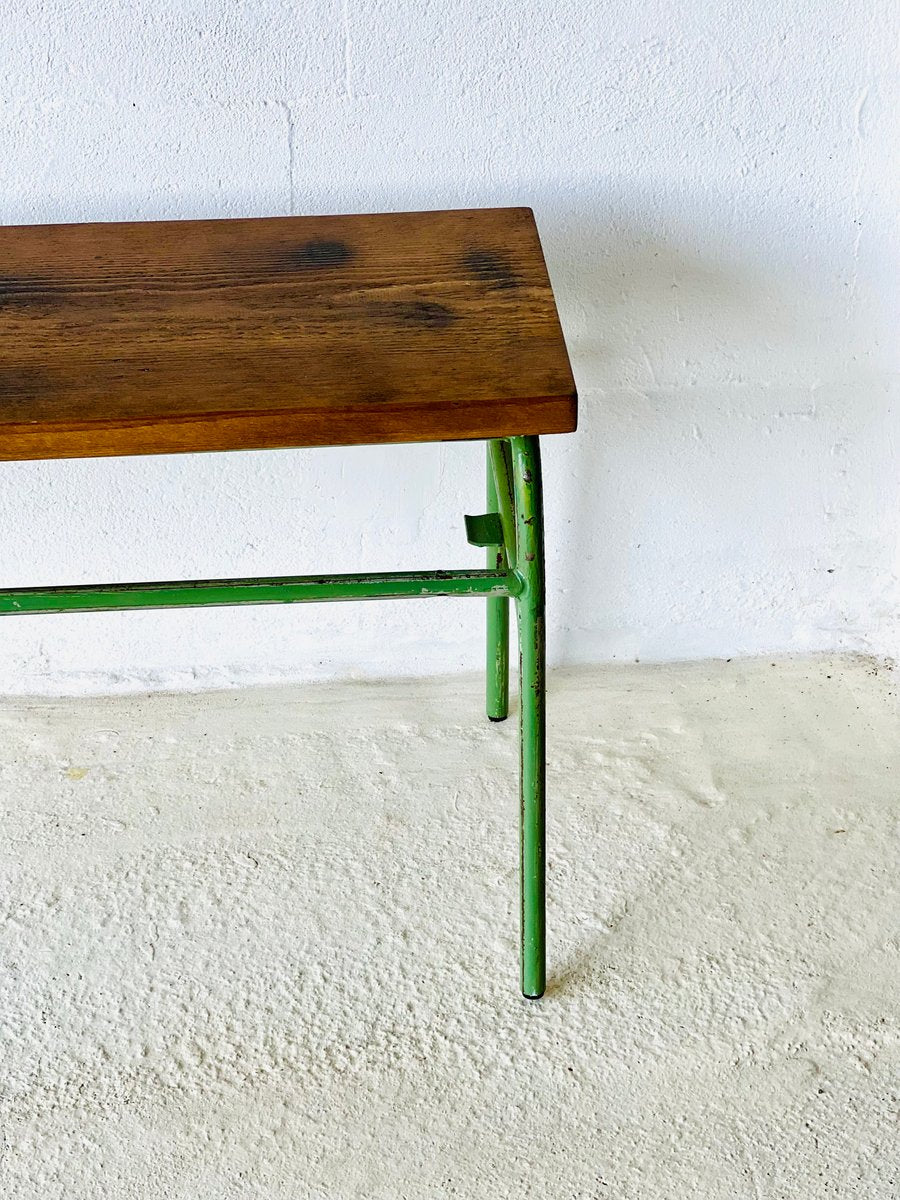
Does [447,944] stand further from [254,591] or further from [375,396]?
[375,396]

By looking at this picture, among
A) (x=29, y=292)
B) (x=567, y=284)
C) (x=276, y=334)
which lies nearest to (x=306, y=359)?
(x=276, y=334)

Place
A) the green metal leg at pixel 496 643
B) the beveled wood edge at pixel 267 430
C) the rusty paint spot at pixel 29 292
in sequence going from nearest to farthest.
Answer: the beveled wood edge at pixel 267 430
the rusty paint spot at pixel 29 292
the green metal leg at pixel 496 643

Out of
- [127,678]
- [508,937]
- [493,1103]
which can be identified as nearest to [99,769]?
[127,678]

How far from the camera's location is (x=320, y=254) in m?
1.45

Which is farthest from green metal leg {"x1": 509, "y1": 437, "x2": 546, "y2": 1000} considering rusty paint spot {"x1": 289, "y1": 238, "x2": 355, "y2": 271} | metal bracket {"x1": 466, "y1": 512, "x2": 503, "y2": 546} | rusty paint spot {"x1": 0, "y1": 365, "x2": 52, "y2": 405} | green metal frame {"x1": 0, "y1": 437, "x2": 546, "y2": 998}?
rusty paint spot {"x1": 0, "y1": 365, "x2": 52, "y2": 405}

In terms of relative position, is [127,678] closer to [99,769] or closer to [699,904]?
[99,769]

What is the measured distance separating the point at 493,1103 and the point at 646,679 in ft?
2.89

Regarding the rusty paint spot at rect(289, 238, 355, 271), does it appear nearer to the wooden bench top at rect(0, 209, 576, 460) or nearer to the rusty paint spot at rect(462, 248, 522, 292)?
the wooden bench top at rect(0, 209, 576, 460)

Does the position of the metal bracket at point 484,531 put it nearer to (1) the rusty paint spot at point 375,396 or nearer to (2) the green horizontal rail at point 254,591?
(2) the green horizontal rail at point 254,591

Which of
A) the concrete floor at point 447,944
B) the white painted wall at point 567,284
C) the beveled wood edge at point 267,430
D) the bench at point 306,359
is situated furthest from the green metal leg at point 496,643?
the beveled wood edge at point 267,430

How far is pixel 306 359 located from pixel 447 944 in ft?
2.57

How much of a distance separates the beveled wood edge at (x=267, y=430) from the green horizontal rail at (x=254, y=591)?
0.54 feet

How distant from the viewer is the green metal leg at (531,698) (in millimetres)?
1208

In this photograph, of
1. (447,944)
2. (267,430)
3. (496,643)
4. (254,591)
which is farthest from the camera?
(496,643)
